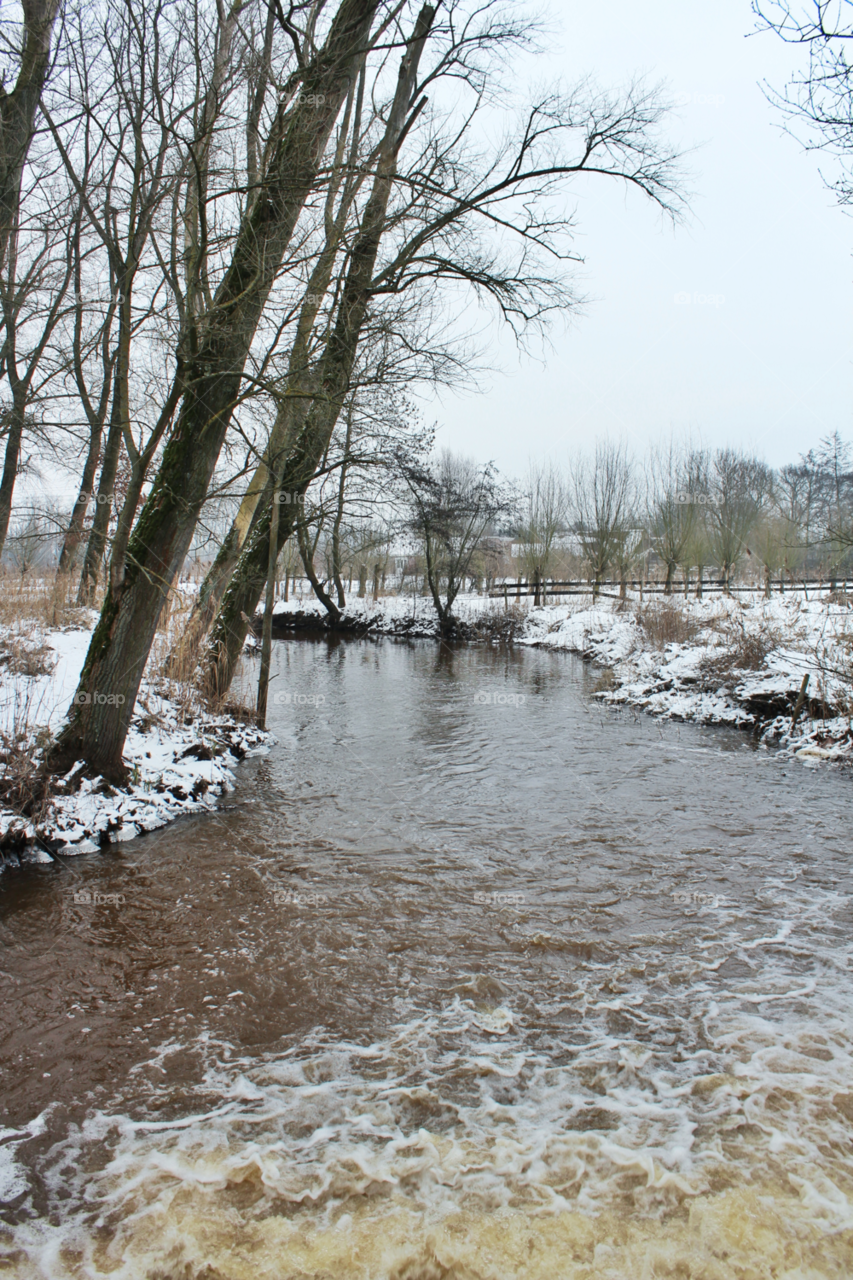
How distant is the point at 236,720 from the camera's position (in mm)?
9969

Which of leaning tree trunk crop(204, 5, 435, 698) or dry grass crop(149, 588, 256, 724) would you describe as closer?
leaning tree trunk crop(204, 5, 435, 698)

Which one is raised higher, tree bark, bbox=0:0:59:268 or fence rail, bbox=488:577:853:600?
tree bark, bbox=0:0:59:268

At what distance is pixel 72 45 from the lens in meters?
7.09

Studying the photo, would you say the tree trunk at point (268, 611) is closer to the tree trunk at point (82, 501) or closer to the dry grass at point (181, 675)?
the dry grass at point (181, 675)

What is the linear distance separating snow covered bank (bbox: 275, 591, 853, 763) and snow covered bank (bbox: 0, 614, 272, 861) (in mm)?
7392

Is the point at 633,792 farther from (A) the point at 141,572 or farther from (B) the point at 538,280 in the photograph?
(B) the point at 538,280

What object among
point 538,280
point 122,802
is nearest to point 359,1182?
point 122,802
